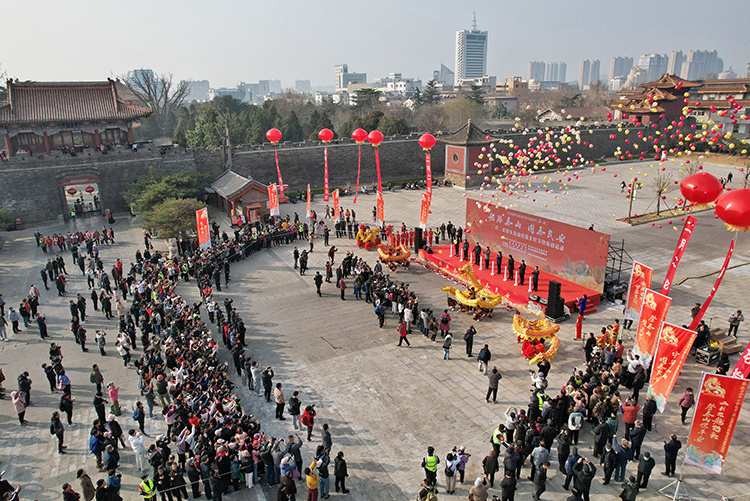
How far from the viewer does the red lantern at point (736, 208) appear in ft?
30.8

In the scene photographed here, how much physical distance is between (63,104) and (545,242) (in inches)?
1156

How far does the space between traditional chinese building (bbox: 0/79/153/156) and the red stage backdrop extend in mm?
23460

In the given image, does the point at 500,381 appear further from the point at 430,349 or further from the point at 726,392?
the point at 726,392

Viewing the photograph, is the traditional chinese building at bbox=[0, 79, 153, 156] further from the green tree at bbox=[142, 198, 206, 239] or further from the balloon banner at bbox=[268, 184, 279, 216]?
the balloon banner at bbox=[268, 184, 279, 216]

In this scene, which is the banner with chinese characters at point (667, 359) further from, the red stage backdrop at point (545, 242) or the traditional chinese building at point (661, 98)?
the traditional chinese building at point (661, 98)

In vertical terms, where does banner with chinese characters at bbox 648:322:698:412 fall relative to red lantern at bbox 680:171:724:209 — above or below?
below

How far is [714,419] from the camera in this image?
8453 mm

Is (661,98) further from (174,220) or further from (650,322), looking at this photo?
(174,220)

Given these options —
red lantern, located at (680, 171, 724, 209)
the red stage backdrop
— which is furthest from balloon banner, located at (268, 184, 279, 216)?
red lantern, located at (680, 171, 724, 209)

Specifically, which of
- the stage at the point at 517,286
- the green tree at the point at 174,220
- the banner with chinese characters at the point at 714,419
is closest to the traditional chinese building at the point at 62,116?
the green tree at the point at 174,220

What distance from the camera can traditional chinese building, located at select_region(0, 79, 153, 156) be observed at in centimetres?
2947

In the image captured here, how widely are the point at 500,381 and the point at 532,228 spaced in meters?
7.29

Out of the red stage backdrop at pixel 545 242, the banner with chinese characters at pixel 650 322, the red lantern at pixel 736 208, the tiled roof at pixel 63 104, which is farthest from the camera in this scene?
the tiled roof at pixel 63 104

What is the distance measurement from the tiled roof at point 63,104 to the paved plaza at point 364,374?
10869 millimetres
